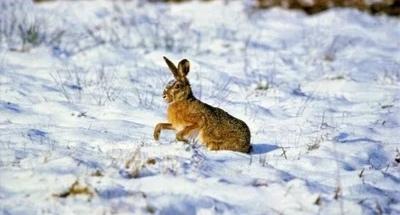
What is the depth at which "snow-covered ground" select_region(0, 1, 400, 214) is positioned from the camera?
544 centimetres

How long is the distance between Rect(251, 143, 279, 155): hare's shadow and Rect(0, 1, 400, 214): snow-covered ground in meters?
0.03

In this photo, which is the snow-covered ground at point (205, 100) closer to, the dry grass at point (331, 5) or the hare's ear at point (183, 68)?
the hare's ear at point (183, 68)

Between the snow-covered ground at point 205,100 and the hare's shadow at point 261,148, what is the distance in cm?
3

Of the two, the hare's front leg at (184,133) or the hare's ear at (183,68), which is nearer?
the hare's front leg at (184,133)

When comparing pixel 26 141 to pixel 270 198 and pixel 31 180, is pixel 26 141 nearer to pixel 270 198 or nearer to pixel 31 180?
pixel 31 180

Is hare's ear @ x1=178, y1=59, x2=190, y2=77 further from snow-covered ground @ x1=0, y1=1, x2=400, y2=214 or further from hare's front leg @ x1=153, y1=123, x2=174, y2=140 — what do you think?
snow-covered ground @ x1=0, y1=1, x2=400, y2=214

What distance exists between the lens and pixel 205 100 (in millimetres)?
9055

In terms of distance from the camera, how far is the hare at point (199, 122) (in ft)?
21.1

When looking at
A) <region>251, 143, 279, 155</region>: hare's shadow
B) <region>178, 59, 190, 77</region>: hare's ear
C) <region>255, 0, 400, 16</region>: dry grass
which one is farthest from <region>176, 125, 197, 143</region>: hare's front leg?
<region>255, 0, 400, 16</region>: dry grass

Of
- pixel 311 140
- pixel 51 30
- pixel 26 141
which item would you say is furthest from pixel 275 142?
pixel 51 30

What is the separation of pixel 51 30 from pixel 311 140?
699cm

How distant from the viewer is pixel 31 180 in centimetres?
544

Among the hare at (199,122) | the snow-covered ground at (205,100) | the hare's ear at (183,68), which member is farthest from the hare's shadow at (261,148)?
the hare's ear at (183,68)

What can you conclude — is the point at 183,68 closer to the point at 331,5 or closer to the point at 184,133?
the point at 184,133
